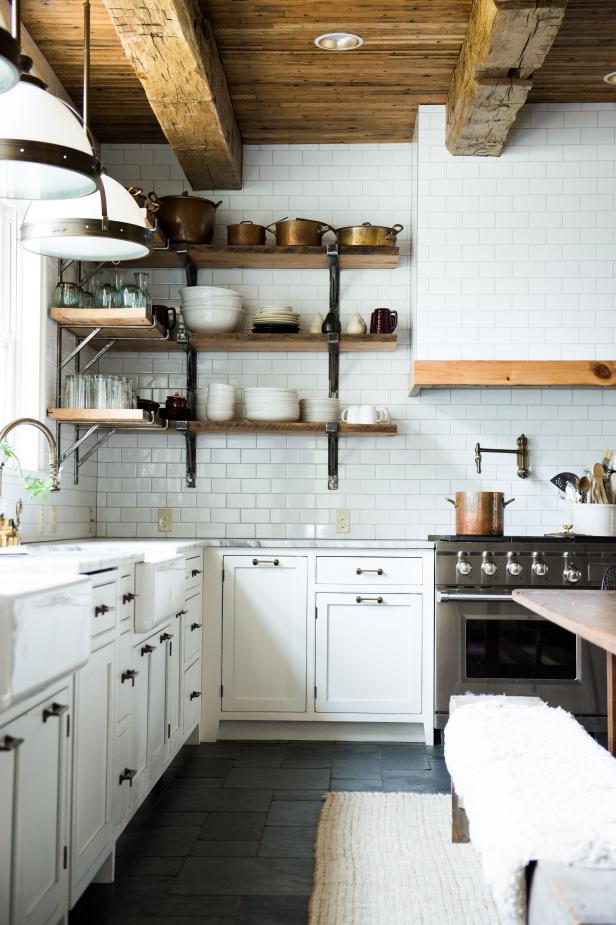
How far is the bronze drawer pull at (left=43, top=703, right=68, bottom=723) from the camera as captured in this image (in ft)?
6.64

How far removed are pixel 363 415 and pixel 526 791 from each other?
3.21m

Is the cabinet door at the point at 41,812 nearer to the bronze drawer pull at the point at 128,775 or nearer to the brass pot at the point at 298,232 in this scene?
A: the bronze drawer pull at the point at 128,775

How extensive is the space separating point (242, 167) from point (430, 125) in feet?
3.43

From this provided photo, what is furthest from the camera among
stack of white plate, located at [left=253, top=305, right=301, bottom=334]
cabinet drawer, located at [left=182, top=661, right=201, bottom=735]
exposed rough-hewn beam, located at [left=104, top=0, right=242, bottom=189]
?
stack of white plate, located at [left=253, top=305, right=301, bottom=334]

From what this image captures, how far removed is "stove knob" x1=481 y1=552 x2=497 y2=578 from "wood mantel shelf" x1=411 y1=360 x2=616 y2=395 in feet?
2.85

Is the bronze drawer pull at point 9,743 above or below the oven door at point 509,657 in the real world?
above

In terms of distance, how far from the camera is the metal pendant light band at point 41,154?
2.27m

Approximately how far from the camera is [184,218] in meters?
4.77

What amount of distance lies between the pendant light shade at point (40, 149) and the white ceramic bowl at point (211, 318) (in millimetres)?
2215

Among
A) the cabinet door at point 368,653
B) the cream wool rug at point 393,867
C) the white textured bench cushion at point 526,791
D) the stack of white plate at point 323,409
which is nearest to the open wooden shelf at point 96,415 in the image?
the stack of white plate at point 323,409

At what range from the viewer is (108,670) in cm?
264

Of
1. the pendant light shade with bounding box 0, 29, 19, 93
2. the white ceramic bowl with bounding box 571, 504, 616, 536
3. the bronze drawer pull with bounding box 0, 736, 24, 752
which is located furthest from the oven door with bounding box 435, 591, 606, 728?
the pendant light shade with bounding box 0, 29, 19, 93

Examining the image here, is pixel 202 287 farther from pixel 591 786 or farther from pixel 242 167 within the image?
pixel 591 786

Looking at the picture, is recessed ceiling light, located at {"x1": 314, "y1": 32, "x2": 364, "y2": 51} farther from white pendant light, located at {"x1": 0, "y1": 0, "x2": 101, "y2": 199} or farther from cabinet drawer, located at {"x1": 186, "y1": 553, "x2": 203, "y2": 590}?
cabinet drawer, located at {"x1": 186, "y1": 553, "x2": 203, "y2": 590}
